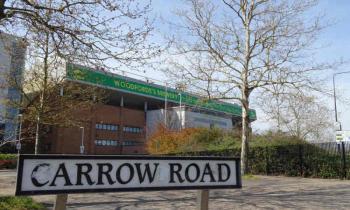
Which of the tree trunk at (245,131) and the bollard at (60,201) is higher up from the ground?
the tree trunk at (245,131)

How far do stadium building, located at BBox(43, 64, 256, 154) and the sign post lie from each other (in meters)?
58.1

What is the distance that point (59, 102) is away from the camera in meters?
16.1

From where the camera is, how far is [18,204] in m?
9.41

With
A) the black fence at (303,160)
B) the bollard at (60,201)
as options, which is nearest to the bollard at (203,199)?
the bollard at (60,201)

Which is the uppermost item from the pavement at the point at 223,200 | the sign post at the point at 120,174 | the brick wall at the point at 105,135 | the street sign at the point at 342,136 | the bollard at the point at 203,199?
the brick wall at the point at 105,135

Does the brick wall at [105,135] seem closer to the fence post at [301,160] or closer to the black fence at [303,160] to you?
the black fence at [303,160]

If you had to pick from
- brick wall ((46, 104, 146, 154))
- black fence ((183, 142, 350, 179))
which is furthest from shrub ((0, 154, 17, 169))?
black fence ((183, 142, 350, 179))

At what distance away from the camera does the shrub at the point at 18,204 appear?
9094 millimetres

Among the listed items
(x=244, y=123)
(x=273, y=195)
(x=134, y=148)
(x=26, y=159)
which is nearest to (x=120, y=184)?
(x=26, y=159)

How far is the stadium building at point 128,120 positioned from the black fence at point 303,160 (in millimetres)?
39864

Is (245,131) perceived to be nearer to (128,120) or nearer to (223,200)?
(223,200)

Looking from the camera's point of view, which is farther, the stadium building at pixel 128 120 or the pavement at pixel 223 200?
the stadium building at pixel 128 120

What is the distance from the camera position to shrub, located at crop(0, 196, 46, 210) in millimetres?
9094

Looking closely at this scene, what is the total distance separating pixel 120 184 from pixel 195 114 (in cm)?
7186
